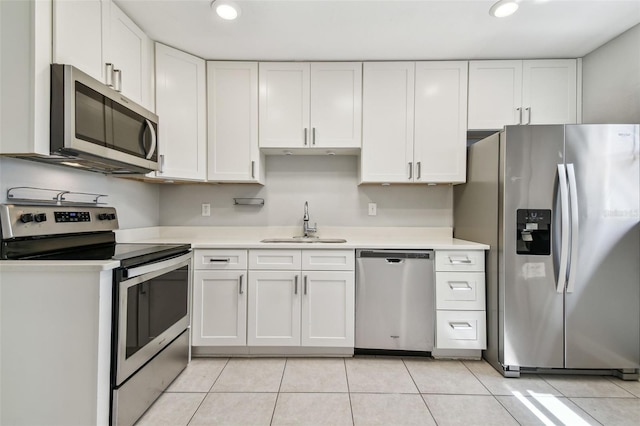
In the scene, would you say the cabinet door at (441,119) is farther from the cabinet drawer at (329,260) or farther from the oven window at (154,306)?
the oven window at (154,306)

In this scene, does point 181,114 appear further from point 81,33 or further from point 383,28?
point 383,28

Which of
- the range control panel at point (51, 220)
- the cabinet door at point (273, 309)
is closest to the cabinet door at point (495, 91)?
the cabinet door at point (273, 309)

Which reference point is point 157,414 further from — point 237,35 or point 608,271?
point 608,271

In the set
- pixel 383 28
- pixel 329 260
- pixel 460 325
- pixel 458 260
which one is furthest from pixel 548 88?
pixel 329 260

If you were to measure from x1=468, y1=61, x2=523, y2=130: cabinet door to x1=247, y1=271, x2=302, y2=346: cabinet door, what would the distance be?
2077mm

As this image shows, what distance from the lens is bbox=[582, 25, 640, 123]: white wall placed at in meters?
2.06

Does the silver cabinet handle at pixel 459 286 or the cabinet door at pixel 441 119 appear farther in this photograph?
the cabinet door at pixel 441 119

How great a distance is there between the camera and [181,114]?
2336 millimetres

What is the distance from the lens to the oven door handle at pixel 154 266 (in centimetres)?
142

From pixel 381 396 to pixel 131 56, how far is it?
2788 millimetres

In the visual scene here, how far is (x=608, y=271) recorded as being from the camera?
1942mm

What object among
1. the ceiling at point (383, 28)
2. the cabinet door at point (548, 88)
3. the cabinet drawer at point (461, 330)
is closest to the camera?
the ceiling at point (383, 28)

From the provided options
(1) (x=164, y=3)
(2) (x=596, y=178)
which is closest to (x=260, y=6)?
(1) (x=164, y=3)

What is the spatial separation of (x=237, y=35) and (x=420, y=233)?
231cm
